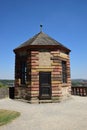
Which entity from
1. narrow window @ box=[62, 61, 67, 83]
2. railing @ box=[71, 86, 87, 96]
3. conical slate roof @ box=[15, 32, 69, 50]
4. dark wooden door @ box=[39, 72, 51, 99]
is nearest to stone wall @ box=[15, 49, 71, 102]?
dark wooden door @ box=[39, 72, 51, 99]

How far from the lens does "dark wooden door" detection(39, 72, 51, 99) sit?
58.4 feet

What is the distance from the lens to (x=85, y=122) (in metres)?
10.4

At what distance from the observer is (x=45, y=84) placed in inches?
→ 704

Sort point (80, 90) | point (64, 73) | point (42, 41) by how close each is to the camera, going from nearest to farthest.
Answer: point (42, 41)
point (64, 73)
point (80, 90)

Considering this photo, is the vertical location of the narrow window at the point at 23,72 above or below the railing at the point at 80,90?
above

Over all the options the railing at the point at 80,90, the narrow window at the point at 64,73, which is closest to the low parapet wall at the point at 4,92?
the narrow window at the point at 64,73

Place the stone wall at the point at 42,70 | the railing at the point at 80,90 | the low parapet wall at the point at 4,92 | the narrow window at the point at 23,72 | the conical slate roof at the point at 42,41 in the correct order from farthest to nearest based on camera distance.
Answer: the railing at the point at 80,90, the low parapet wall at the point at 4,92, the narrow window at the point at 23,72, the conical slate roof at the point at 42,41, the stone wall at the point at 42,70

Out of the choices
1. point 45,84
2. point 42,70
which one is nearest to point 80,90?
point 45,84

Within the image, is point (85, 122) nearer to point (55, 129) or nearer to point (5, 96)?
point (55, 129)

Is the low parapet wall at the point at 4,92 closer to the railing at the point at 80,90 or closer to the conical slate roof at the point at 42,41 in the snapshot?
the conical slate roof at the point at 42,41

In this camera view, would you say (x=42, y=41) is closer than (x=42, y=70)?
No

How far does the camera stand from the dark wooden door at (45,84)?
1781 cm

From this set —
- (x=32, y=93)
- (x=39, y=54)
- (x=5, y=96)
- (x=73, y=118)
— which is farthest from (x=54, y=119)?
(x=5, y=96)

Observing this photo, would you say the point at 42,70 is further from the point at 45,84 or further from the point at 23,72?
the point at 23,72
